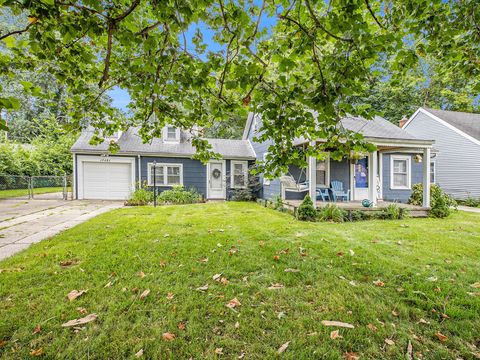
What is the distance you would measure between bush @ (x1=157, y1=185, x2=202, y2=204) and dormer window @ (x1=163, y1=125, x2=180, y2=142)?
9.79 ft

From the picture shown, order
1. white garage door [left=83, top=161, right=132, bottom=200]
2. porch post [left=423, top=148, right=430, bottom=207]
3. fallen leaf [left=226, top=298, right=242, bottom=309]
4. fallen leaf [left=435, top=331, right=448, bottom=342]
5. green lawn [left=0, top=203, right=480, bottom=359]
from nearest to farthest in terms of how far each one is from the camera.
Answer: green lawn [left=0, top=203, right=480, bottom=359]
fallen leaf [left=435, top=331, right=448, bottom=342]
fallen leaf [left=226, top=298, right=242, bottom=309]
porch post [left=423, top=148, right=430, bottom=207]
white garage door [left=83, top=161, right=132, bottom=200]

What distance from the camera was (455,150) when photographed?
13.8 metres

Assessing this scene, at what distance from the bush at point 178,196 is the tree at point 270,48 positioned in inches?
321

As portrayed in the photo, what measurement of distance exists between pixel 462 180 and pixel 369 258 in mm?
13903

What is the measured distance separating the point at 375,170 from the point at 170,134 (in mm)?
10166

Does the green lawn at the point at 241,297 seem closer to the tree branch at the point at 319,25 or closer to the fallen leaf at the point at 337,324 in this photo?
the fallen leaf at the point at 337,324

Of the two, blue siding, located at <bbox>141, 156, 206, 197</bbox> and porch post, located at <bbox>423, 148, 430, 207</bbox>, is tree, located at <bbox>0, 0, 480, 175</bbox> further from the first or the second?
blue siding, located at <bbox>141, 156, 206, 197</bbox>

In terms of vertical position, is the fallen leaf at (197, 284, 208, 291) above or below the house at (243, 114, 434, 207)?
below

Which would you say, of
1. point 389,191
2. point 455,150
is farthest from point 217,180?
point 455,150

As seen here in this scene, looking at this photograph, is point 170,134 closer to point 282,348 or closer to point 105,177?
point 105,177

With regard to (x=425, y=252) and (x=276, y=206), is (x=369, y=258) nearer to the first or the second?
(x=425, y=252)

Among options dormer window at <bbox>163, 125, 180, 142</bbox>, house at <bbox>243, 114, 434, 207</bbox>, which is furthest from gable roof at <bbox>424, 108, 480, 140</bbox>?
dormer window at <bbox>163, 125, 180, 142</bbox>

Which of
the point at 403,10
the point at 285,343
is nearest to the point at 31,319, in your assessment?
the point at 285,343

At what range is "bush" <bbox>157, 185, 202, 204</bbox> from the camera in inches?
445
